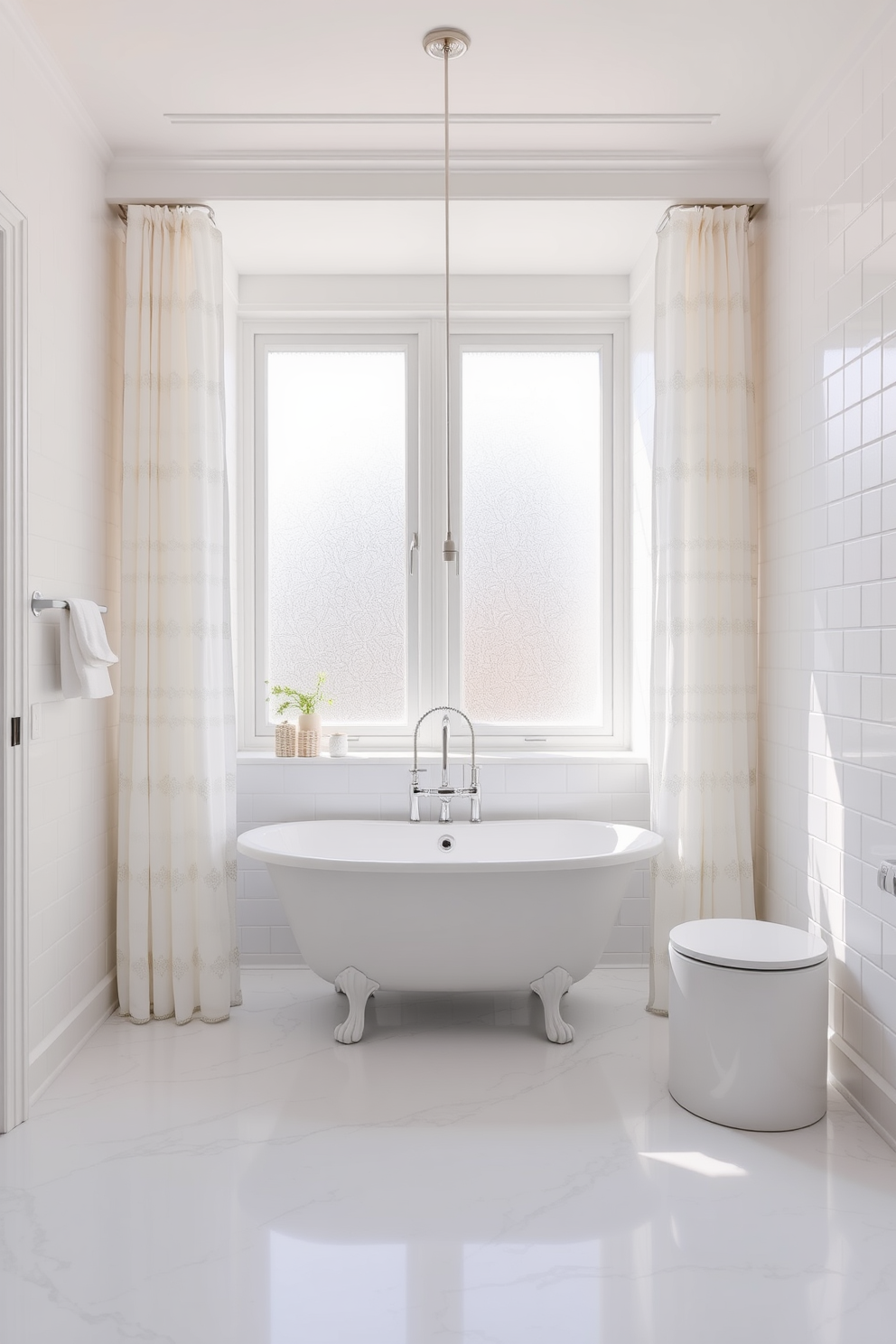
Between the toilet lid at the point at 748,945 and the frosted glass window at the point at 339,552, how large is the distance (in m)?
1.68

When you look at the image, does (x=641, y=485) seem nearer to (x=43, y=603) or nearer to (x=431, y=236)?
(x=431, y=236)

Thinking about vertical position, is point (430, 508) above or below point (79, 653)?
above

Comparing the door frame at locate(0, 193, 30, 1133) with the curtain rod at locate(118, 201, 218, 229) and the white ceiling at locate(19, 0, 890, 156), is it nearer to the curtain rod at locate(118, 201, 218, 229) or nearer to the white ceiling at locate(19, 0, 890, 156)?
the white ceiling at locate(19, 0, 890, 156)

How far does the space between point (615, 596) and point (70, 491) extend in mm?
2242

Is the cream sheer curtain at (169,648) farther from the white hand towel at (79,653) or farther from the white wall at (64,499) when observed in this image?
the white hand towel at (79,653)

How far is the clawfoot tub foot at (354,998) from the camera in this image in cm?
300

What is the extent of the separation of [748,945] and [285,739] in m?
1.93

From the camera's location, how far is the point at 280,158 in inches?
126

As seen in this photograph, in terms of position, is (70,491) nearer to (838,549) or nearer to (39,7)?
(39,7)

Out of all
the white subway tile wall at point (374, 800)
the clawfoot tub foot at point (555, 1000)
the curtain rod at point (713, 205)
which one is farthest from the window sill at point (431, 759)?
the curtain rod at point (713, 205)

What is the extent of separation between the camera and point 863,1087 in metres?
2.54

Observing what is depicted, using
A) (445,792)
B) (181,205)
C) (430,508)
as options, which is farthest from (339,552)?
(181,205)

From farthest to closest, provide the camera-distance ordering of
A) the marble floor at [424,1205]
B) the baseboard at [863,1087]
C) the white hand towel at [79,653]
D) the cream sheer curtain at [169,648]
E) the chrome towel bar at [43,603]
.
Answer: the cream sheer curtain at [169,648] < the white hand towel at [79,653] < the chrome towel bar at [43,603] < the baseboard at [863,1087] < the marble floor at [424,1205]

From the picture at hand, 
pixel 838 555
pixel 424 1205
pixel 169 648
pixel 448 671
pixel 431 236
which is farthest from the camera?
pixel 448 671
